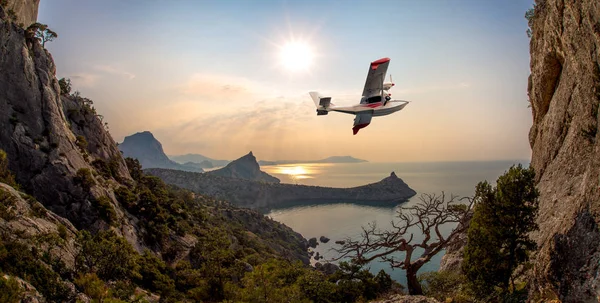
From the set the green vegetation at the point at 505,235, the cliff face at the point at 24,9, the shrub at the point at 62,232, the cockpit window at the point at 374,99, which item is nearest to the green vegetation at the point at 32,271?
the shrub at the point at 62,232

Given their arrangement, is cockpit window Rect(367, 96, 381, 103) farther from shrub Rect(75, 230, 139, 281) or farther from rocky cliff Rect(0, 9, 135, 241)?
rocky cliff Rect(0, 9, 135, 241)

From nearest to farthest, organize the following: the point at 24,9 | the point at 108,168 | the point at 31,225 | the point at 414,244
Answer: the point at 31,225 → the point at 414,244 → the point at 108,168 → the point at 24,9

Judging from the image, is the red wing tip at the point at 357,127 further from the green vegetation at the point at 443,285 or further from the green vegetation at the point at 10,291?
the green vegetation at the point at 10,291

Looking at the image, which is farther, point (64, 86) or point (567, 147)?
point (64, 86)

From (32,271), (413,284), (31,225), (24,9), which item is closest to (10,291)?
(32,271)

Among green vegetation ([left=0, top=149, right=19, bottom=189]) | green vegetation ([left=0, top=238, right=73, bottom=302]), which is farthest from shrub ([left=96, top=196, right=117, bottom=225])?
green vegetation ([left=0, top=238, right=73, bottom=302])

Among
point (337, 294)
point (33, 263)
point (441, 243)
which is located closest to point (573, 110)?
point (441, 243)

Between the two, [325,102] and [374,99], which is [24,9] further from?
[374,99]
